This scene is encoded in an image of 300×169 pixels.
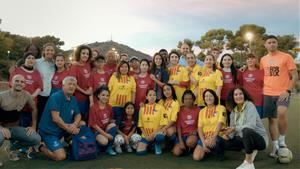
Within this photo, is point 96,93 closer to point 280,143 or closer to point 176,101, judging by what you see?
point 176,101

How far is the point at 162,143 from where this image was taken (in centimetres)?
623

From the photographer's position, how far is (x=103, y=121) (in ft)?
20.2

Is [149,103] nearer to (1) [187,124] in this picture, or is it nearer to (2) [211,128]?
(1) [187,124]

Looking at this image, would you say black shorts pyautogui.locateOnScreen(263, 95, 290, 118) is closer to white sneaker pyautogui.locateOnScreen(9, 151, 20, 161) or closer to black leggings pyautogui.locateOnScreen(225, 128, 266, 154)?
black leggings pyautogui.locateOnScreen(225, 128, 266, 154)

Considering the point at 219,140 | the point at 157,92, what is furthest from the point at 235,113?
the point at 157,92

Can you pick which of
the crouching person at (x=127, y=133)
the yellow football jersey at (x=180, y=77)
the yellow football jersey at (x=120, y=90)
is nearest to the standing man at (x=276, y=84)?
the yellow football jersey at (x=180, y=77)

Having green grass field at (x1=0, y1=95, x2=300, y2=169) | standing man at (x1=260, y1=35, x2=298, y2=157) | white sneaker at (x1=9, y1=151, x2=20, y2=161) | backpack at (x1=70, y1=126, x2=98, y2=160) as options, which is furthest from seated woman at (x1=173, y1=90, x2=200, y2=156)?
white sneaker at (x1=9, y1=151, x2=20, y2=161)

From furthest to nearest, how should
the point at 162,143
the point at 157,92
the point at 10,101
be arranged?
the point at 157,92, the point at 162,143, the point at 10,101

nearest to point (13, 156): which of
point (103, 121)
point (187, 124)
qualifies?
point (103, 121)

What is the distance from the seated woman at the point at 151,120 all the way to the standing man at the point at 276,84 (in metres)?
1.93

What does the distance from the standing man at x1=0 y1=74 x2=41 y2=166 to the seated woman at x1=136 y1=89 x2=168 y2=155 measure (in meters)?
1.93

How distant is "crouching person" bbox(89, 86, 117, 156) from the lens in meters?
6.00

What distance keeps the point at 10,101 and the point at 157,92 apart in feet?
9.57

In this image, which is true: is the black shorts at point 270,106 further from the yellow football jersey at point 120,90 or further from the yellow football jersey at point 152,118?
the yellow football jersey at point 120,90
